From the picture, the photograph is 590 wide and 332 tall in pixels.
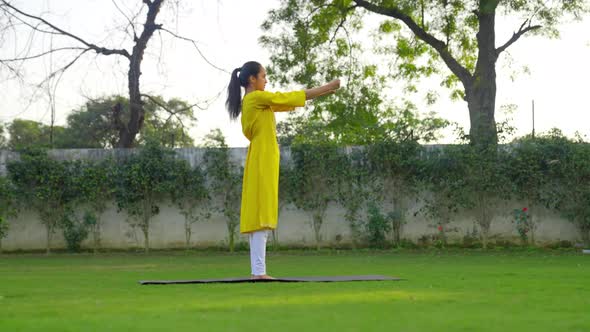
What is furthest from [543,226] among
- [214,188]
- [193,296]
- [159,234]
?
[193,296]

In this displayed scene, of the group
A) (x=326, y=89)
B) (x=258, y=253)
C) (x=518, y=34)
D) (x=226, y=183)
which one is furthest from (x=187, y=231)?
(x=326, y=89)

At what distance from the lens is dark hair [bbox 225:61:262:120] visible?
7.80m

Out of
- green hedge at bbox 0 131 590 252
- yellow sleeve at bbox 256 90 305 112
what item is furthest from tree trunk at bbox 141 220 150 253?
yellow sleeve at bbox 256 90 305 112

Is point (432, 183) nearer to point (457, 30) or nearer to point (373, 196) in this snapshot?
point (373, 196)

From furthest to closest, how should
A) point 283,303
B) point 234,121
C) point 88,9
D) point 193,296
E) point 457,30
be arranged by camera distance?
point 457,30 → point 88,9 → point 234,121 → point 193,296 → point 283,303

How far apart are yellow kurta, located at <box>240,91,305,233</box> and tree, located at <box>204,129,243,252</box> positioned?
7651mm

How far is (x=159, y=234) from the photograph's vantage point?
15547mm

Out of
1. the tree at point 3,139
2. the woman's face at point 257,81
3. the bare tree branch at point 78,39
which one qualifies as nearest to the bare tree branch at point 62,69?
the bare tree branch at point 78,39

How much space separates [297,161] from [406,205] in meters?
2.09

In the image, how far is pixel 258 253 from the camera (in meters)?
7.44

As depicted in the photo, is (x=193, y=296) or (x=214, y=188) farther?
(x=214, y=188)

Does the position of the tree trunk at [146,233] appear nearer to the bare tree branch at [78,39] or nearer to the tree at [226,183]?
the tree at [226,183]

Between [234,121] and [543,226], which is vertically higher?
[234,121]

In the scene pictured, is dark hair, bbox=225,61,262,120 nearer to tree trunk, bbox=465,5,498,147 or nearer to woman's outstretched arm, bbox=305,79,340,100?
woman's outstretched arm, bbox=305,79,340,100
